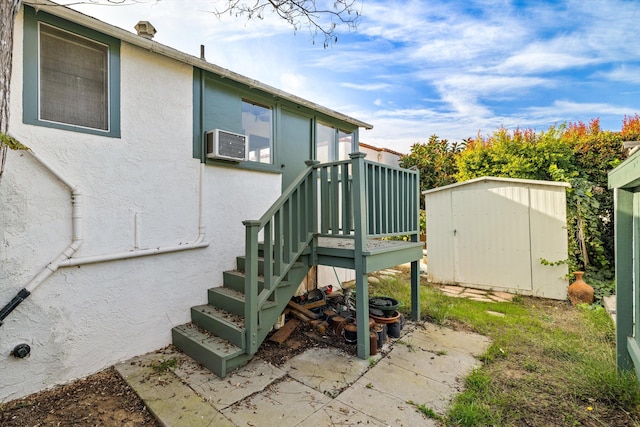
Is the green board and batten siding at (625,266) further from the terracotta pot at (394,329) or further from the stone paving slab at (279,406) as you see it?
the stone paving slab at (279,406)

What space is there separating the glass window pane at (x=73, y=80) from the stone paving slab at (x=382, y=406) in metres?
3.62

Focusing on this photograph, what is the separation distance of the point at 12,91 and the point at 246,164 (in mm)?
2381

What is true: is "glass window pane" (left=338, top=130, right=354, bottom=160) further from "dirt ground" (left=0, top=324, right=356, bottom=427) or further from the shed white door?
"dirt ground" (left=0, top=324, right=356, bottom=427)

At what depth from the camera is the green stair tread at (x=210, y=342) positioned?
2750 millimetres

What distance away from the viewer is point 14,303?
2340mm

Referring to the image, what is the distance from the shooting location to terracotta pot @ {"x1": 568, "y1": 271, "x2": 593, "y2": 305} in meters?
4.75

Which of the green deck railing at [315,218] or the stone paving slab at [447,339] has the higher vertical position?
the green deck railing at [315,218]

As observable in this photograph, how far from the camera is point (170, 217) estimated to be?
3.38 m

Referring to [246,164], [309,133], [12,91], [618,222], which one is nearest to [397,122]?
[309,133]

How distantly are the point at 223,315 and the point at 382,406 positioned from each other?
1992 millimetres

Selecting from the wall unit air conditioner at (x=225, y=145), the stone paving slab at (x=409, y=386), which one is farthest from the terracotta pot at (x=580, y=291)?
the wall unit air conditioner at (x=225, y=145)

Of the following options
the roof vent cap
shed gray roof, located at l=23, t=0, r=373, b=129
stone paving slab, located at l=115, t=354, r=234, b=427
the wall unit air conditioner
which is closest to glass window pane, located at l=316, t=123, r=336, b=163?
shed gray roof, located at l=23, t=0, r=373, b=129

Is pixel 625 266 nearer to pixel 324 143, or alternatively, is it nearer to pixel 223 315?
pixel 223 315

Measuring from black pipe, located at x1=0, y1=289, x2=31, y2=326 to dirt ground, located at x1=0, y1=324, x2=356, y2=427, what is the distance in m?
0.75
